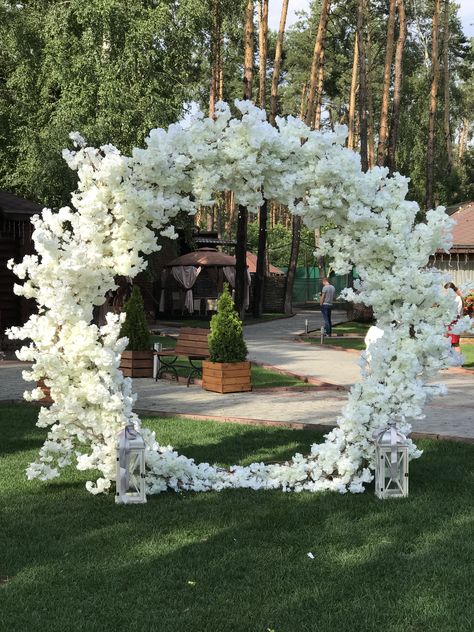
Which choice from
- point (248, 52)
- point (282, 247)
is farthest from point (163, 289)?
point (282, 247)

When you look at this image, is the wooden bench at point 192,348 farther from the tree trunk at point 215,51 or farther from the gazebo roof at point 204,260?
the gazebo roof at point 204,260

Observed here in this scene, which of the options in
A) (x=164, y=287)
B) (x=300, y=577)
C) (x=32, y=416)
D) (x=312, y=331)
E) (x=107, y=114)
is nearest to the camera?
(x=300, y=577)

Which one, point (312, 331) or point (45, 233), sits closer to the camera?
point (45, 233)

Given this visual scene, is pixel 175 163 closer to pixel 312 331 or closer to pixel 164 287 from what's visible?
pixel 312 331

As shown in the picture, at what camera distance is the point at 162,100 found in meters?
25.3

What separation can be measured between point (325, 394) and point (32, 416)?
494cm

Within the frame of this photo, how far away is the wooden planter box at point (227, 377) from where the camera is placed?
14070 millimetres

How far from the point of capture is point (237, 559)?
5.95 meters

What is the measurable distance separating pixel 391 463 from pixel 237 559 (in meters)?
2.05

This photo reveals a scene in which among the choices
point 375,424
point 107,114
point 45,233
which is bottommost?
point 375,424

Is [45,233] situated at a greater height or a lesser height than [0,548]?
greater

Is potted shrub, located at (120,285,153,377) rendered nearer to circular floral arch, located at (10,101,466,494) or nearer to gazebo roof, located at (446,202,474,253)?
circular floral arch, located at (10,101,466,494)

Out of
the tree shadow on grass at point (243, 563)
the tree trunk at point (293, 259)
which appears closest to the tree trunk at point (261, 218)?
the tree trunk at point (293, 259)

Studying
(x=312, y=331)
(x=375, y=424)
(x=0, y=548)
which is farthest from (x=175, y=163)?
(x=312, y=331)
